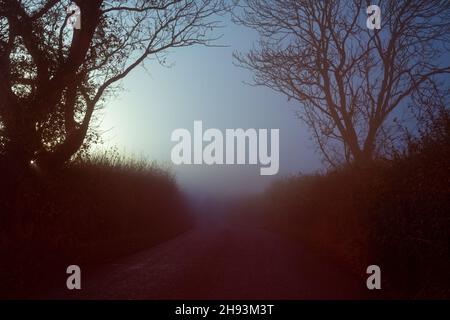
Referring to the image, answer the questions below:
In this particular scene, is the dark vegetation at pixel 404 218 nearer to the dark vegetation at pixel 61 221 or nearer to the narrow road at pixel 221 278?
the narrow road at pixel 221 278

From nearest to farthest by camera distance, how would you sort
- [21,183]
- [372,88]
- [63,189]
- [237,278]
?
1. [237,278]
2. [21,183]
3. [63,189]
4. [372,88]

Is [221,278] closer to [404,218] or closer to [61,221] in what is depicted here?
[404,218]

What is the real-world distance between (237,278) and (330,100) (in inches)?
567

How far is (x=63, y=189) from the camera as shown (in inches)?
685

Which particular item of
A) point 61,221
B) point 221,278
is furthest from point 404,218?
point 61,221

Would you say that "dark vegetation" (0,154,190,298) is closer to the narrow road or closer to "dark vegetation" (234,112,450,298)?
the narrow road

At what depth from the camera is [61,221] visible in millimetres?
17875

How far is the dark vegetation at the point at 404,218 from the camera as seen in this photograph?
10.3m

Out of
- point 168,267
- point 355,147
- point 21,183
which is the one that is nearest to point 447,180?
point 168,267

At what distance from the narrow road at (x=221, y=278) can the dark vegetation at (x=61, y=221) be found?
115 cm

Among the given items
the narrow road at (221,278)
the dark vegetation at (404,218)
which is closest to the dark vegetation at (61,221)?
the narrow road at (221,278)
